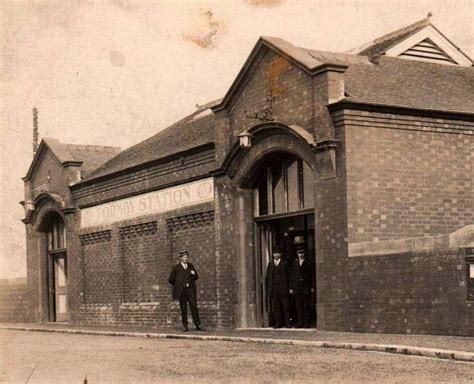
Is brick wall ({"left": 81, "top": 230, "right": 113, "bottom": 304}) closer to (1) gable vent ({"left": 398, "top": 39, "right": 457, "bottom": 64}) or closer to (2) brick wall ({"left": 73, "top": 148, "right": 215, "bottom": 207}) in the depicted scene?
(2) brick wall ({"left": 73, "top": 148, "right": 215, "bottom": 207})

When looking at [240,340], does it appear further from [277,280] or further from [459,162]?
[459,162]

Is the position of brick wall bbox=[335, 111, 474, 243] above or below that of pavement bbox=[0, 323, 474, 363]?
above

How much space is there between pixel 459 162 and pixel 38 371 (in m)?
10.8

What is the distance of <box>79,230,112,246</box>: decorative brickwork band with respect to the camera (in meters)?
28.3

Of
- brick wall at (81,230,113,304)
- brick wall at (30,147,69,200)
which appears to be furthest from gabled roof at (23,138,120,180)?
brick wall at (81,230,113,304)

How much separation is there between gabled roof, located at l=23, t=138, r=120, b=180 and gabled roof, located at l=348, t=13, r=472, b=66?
10.9 m

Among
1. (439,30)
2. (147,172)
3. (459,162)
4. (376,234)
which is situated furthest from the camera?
(147,172)

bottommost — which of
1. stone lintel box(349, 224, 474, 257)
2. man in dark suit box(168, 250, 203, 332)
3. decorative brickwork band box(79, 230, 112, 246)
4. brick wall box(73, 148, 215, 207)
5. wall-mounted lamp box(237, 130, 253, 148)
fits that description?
man in dark suit box(168, 250, 203, 332)

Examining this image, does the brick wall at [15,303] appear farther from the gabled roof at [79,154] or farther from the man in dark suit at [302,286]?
the man in dark suit at [302,286]

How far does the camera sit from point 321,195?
61.9 feet

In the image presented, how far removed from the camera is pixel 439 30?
23578mm

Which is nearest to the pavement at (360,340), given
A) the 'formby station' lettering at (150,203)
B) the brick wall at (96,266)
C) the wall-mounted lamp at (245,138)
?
the 'formby station' lettering at (150,203)

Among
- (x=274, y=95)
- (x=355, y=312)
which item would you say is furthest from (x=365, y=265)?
(x=274, y=95)

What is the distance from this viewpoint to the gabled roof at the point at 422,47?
2306 cm
